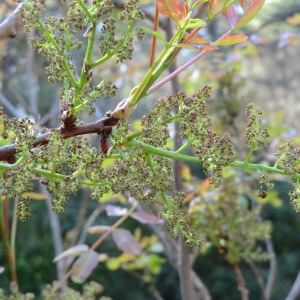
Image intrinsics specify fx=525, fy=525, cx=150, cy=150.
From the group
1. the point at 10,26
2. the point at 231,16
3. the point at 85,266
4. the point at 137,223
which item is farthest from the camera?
the point at 137,223

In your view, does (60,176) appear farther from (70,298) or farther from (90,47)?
(70,298)

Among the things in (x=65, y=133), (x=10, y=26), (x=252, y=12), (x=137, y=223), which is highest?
(x=137, y=223)

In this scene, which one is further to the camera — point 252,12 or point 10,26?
point 10,26

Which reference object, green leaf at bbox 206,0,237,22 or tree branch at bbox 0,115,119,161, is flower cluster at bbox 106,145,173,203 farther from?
green leaf at bbox 206,0,237,22

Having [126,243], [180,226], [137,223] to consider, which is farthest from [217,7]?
[137,223]

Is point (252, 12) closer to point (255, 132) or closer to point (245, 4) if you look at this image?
point (245, 4)

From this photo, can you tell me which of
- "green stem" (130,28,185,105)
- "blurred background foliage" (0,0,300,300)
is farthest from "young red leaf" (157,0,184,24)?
"blurred background foliage" (0,0,300,300)

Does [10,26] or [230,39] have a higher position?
[10,26]
